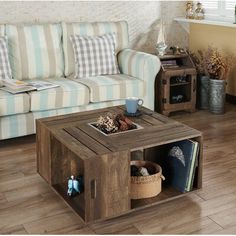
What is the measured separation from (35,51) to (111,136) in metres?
1.74

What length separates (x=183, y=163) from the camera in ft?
8.31

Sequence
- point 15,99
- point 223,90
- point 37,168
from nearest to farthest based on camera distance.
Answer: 1. point 37,168
2. point 15,99
3. point 223,90

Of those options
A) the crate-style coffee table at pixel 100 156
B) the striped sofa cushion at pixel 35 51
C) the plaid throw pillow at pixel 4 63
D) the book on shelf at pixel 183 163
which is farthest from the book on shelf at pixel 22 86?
the book on shelf at pixel 183 163

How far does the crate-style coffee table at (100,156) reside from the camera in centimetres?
221

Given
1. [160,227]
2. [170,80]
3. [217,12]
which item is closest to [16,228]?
[160,227]

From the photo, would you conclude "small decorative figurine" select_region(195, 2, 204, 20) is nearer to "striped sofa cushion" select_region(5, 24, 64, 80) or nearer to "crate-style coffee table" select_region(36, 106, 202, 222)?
"striped sofa cushion" select_region(5, 24, 64, 80)

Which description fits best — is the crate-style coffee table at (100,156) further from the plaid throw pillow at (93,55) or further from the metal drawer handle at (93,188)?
the plaid throw pillow at (93,55)

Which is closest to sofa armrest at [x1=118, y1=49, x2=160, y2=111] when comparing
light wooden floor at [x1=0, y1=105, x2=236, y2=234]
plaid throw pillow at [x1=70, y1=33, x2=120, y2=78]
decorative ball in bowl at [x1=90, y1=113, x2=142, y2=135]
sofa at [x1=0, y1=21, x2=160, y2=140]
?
sofa at [x1=0, y1=21, x2=160, y2=140]

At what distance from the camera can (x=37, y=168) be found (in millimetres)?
2850

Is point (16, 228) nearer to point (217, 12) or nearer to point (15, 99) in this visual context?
point (15, 99)

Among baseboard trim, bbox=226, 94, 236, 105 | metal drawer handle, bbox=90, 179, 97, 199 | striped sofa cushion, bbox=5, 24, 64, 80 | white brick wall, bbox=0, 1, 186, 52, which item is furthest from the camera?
baseboard trim, bbox=226, 94, 236, 105

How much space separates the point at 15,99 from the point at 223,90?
2.00 meters

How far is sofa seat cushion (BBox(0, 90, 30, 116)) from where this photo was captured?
129 inches

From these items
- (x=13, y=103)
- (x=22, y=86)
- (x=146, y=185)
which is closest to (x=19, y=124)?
(x=13, y=103)
